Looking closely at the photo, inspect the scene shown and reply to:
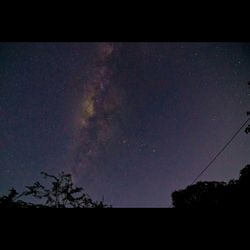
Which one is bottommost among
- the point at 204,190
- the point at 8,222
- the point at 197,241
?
the point at 197,241

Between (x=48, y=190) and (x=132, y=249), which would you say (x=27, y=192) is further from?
(x=132, y=249)

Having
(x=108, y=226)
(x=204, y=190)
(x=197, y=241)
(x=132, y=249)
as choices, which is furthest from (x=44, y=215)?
(x=204, y=190)

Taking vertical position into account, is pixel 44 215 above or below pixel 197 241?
above

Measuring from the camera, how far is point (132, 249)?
3.36 ft
